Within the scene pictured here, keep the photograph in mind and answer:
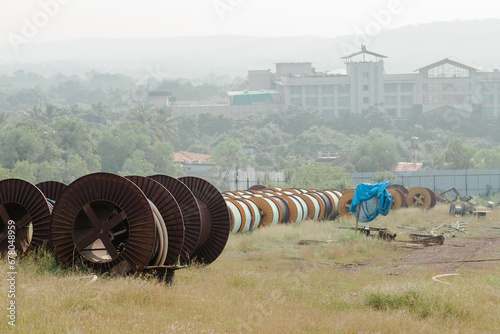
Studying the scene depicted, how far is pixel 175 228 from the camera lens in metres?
12.6

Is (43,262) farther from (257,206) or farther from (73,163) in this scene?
(73,163)

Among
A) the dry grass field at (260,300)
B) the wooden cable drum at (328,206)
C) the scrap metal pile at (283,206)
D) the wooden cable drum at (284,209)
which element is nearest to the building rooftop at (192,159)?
the scrap metal pile at (283,206)

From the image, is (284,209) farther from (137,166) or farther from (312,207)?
(137,166)

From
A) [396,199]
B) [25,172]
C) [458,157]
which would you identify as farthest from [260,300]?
[458,157]

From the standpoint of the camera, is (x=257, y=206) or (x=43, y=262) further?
(x=257, y=206)

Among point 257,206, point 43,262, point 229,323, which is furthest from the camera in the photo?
point 257,206

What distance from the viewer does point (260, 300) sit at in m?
11.3

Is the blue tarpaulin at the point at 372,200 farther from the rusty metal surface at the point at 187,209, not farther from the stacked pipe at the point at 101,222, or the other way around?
the stacked pipe at the point at 101,222

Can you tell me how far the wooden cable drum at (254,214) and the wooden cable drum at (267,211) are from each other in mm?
680

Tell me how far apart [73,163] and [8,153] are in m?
6.33

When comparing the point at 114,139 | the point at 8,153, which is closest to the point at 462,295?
the point at 8,153

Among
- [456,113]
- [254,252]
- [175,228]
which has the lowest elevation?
[254,252]

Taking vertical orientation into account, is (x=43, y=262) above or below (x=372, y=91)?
below

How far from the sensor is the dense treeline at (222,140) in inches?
2702
